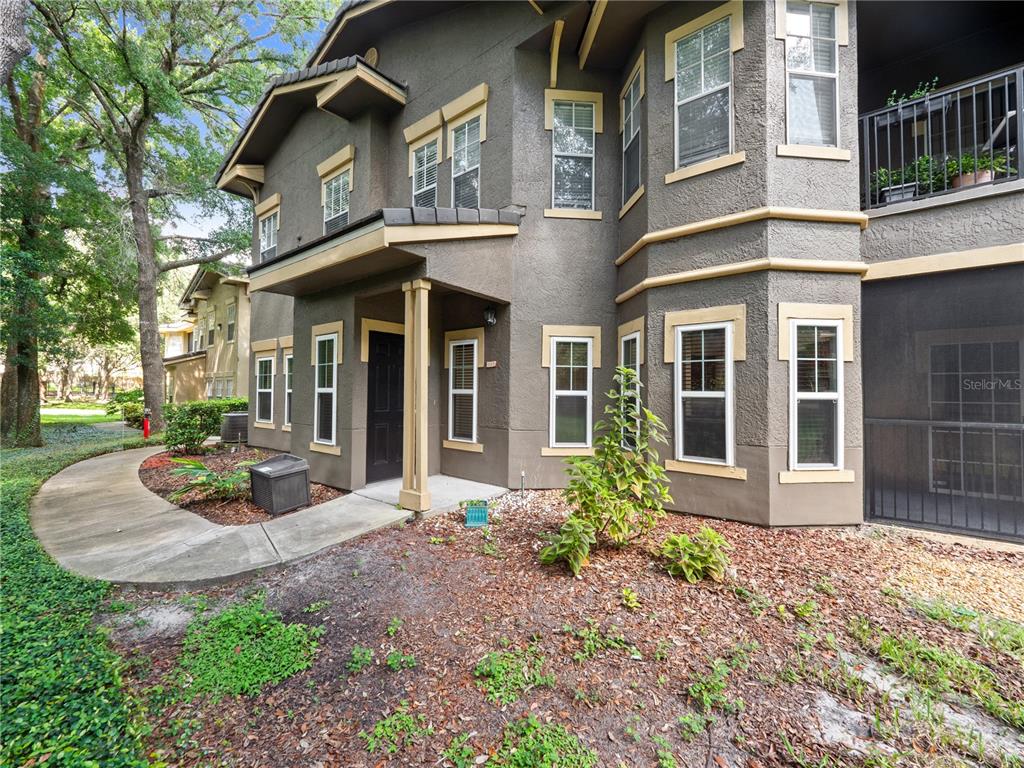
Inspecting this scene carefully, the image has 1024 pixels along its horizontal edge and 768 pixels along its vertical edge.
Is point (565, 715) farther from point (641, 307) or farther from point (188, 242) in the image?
point (188, 242)

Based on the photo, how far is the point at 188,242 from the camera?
16.8 metres

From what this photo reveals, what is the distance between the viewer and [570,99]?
6.95m

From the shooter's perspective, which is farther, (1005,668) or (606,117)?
(606,117)

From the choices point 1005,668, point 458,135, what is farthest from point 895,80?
point 1005,668

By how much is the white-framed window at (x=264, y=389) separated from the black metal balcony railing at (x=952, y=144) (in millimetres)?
12539

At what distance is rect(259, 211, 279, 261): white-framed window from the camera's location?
35.9 ft

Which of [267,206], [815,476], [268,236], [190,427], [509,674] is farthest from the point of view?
[268,236]

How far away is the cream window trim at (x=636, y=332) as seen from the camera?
19.7ft

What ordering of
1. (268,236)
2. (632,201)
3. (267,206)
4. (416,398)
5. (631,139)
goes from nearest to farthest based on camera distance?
(416,398) < (632,201) < (631,139) < (267,206) < (268,236)

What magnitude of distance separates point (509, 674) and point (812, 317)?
5155 mm

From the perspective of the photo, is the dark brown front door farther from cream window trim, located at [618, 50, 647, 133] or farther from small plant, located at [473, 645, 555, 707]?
cream window trim, located at [618, 50, 647, 133]

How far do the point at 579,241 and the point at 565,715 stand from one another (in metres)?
6.33

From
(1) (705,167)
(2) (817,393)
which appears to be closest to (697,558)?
(2) (817,393)

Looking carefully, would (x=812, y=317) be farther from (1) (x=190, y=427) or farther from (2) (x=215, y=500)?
(1) (x=190, y=427)
